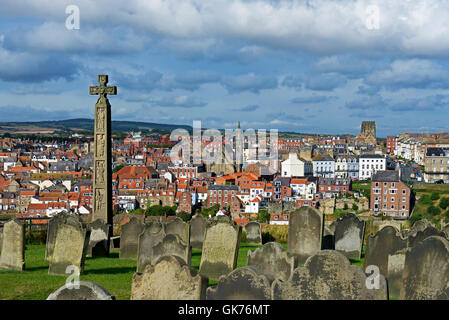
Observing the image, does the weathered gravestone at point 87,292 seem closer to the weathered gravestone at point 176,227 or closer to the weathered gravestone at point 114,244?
the weathered gravestone at point 176,227

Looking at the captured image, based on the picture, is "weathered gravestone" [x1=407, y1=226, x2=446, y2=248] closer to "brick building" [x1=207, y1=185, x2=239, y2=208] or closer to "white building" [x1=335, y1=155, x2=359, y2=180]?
"brick building" [x1=207, y1=185, x2=239, y2=208]

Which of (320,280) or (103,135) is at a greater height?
(103,135)

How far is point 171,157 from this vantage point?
531ft

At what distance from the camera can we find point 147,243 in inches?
534

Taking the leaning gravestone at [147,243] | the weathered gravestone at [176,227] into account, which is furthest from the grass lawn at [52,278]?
the weathered gravestone at [176,227]

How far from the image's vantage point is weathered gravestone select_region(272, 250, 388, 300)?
304 inches

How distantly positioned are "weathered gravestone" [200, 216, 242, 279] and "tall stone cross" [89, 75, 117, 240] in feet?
22.0

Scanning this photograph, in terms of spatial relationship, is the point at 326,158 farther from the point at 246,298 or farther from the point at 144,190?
the point at 246,298

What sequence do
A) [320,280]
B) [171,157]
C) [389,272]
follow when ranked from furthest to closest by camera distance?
[171,157] < [389,272] < [320,280]

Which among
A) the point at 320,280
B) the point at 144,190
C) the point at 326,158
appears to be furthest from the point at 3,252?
the point at 326,158

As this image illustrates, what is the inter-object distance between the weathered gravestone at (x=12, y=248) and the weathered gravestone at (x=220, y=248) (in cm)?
418

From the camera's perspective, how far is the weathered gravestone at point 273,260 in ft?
33.8

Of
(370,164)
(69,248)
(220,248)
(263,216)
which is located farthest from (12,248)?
(370,164)

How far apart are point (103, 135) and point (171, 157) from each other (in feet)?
473
